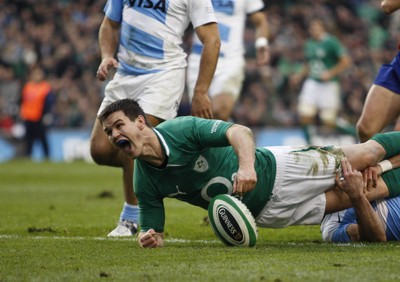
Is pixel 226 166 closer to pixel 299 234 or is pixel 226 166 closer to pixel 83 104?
pixel 299 234

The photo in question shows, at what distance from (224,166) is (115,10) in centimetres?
256

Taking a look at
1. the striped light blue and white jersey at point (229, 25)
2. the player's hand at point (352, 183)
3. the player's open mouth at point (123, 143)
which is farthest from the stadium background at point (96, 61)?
the player's open mouth at point (123, 143)

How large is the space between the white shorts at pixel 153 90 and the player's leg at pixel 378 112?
171cm

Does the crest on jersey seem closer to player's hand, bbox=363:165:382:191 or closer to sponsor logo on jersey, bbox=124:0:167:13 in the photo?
player's hand, bbox=363:165:382:191

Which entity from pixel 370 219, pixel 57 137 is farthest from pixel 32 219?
pixel 57 137

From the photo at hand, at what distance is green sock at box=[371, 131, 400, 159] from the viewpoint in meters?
6.52

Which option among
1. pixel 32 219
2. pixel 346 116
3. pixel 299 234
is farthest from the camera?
pixel 346 116

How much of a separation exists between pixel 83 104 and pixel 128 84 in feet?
53.4

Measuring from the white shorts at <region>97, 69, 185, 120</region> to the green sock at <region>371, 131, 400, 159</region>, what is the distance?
209 centimetres

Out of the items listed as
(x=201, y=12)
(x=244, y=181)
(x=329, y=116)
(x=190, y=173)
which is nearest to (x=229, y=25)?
(x=201, y=12)

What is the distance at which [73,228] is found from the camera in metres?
8.28

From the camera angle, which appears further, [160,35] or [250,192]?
[160,35]

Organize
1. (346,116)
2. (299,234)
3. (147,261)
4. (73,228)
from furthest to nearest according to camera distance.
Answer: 1. (346,116)
2. (73,228)
3. (299,234)
4. (147,261)

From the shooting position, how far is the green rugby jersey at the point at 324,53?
683 inches
